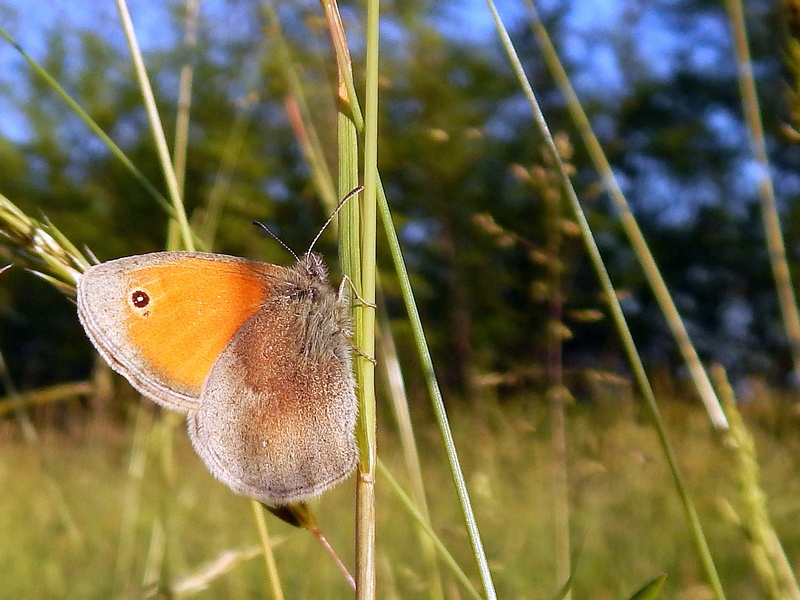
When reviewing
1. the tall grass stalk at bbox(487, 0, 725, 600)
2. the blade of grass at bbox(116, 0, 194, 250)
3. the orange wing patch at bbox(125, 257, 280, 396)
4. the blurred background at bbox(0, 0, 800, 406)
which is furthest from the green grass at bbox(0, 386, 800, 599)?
the blurred background at bbox(0, 0, 800, 406)

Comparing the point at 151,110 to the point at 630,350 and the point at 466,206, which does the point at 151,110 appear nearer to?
the point at 630,350

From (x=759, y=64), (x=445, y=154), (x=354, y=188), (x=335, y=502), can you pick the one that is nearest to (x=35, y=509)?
(x=335, y=502)

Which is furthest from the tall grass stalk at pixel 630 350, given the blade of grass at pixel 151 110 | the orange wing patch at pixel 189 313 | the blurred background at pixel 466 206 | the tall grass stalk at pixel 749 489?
the blurred background at pixel 466 206

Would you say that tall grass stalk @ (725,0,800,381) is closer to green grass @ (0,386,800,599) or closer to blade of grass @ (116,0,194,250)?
green grass @ (0,386,800,599)

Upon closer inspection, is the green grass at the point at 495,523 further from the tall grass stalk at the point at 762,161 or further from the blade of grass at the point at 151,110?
the blade of grass at the point at 151,110

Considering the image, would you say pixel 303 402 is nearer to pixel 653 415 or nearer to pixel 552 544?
pixel 653 415

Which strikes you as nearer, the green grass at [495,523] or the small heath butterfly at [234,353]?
the small heath butterfly at [234,353]

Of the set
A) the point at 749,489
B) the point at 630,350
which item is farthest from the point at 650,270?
the point at 749,489
